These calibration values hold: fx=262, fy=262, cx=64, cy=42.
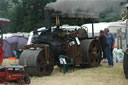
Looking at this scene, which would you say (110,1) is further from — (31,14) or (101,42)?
(31,14)

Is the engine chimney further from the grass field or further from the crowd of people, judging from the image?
the crowd of people

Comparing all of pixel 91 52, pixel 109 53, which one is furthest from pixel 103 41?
pixel 91 52

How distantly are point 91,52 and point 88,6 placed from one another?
1.95 m

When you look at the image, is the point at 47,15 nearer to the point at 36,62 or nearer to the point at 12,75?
the point at 36,62

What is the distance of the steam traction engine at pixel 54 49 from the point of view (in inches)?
284

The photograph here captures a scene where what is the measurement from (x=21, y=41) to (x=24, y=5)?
2063 cm

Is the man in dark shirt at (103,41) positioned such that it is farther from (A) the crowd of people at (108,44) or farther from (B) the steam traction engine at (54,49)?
(B) the steam traction engine at (54,49)

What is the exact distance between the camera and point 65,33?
8.08 metres

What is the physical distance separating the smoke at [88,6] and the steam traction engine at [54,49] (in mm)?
304

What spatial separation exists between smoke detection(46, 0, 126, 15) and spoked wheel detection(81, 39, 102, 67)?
1067mm

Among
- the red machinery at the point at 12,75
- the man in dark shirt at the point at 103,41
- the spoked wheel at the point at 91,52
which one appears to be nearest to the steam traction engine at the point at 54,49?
the spoked wheel at the point at 91,52

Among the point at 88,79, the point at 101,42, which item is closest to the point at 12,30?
the point at 101,42

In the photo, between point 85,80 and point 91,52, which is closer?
point 85,80

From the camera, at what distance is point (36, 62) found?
7.03m
